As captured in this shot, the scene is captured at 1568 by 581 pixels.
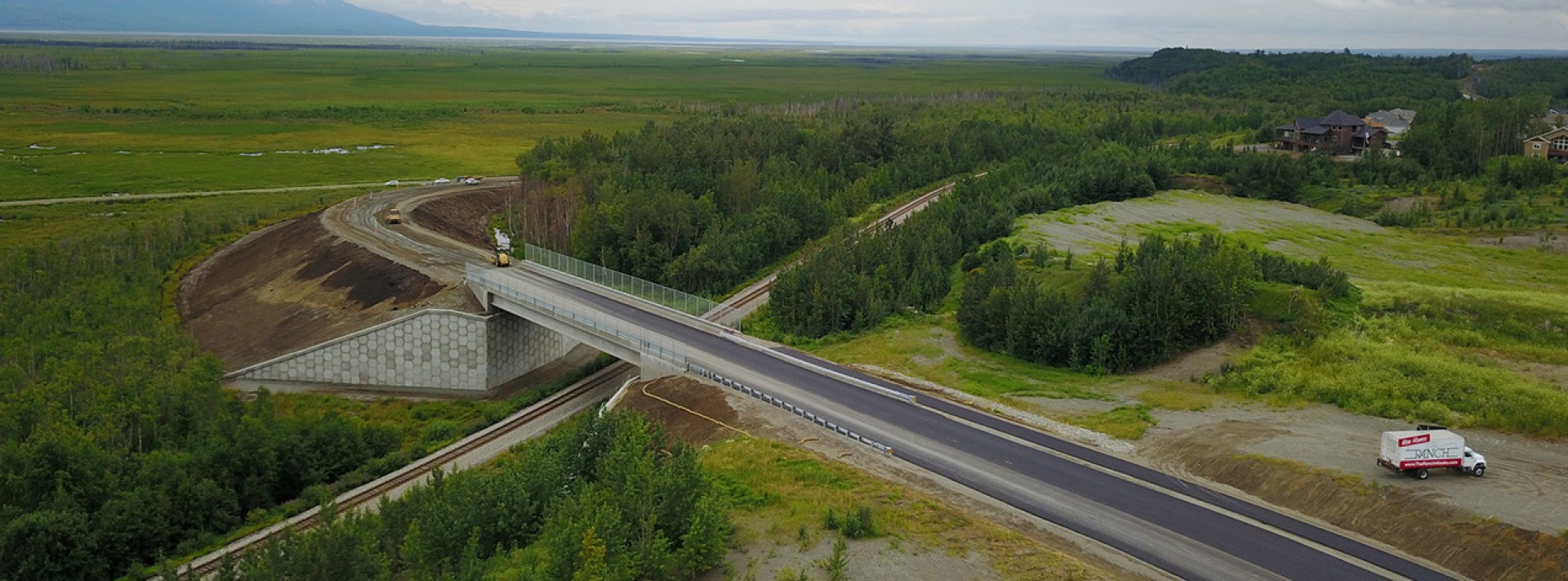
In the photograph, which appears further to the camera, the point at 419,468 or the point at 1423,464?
the point at 419,468

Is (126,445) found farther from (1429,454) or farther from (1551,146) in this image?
(1551,146)

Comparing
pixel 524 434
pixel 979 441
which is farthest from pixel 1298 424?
pixel 524 434

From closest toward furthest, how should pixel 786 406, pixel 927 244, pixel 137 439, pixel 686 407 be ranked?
pixel 786 406 → pixel 686 407 → pixel 137 439 → pixel 927 244

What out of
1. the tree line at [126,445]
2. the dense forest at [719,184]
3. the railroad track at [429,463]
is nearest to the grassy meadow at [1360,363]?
the railroad track at [429,463]

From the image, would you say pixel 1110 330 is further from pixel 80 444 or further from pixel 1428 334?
pixel 80 444

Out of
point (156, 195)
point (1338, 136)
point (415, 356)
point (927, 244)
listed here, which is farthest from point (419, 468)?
point (1338, 136)

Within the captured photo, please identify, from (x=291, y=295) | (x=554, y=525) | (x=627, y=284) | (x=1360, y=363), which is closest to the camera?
(x=554, y=525)
